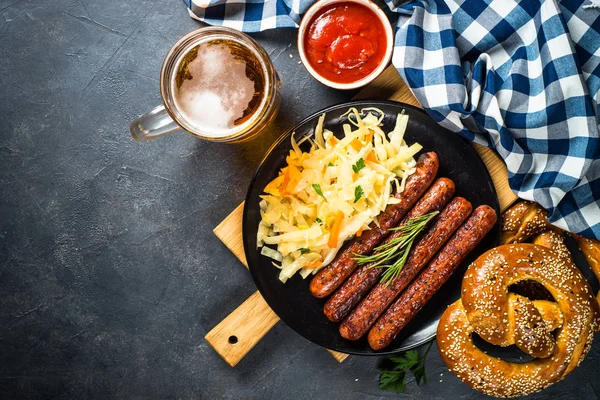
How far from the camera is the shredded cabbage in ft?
9.70

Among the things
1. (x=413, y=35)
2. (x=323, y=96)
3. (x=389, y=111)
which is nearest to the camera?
(x=413, y=35)

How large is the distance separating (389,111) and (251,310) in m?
1.42

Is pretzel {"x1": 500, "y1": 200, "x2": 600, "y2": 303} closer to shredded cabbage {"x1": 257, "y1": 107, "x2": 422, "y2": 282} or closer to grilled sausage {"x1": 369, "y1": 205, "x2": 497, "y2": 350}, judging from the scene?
grilled sausage {"x1": 369, "y1": 205, "x2": 497, "y2": 350}

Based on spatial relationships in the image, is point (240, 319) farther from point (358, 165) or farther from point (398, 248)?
point (358, 165)

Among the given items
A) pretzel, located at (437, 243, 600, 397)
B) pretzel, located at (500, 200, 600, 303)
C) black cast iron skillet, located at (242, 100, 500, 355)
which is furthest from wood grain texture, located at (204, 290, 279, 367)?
pretzel, located at (500, 200, 600, 303)

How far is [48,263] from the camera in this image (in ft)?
11.4

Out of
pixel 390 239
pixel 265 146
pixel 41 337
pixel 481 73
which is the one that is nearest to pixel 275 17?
pixel 265 146

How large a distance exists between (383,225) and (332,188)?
1.14ft

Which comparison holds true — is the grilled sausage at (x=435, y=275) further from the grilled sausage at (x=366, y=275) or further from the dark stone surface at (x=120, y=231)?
the dark stone surface at (x=120, y=231)

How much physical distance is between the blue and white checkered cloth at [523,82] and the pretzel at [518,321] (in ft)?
0.95

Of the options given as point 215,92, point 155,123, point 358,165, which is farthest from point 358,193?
point 155,123

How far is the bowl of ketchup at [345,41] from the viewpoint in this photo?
2.77 m

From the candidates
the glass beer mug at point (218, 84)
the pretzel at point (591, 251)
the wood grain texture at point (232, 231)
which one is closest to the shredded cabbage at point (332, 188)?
the wood grain texture at point (232, 231)

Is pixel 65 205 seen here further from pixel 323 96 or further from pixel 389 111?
pixel 389 111
